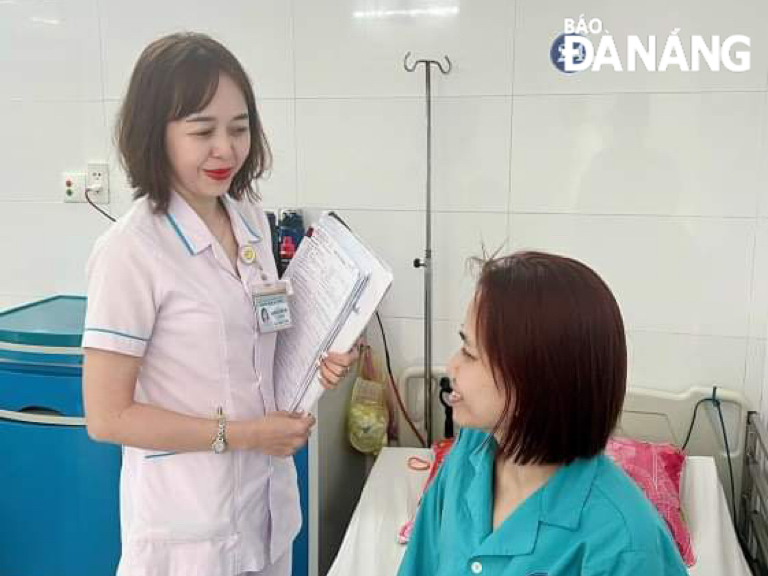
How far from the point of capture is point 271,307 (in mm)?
1374

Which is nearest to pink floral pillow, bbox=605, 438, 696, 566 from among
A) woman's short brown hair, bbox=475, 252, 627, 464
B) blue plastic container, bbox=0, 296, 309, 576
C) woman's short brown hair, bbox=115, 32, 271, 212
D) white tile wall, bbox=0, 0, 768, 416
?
white tile wall, bbox=0, 0, 768, 416

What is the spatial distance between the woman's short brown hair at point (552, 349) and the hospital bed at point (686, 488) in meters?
0.92

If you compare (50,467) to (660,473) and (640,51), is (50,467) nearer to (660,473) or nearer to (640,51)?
(660,473)

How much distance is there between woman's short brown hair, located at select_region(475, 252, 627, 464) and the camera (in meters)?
1.01

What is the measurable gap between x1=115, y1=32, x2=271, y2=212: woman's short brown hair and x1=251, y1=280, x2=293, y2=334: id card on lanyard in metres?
0.21

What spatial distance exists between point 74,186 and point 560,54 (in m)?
1.58

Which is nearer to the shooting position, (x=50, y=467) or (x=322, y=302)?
(x=322, y=302)

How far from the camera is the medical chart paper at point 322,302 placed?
1.33 m

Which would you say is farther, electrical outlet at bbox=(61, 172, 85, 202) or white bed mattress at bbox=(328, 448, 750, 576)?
electrical outlet at bbox=(61, 172, 85, 202)

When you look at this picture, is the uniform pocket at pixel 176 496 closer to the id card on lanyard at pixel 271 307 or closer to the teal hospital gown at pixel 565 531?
the id card on lanyard at pixel 271 307

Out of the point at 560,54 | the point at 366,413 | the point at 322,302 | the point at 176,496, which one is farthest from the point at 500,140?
the point at 176,496

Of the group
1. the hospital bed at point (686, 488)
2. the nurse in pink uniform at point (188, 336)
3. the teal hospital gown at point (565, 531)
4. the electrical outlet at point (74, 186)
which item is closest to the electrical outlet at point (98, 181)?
the electrical outlet at point (74, 186)

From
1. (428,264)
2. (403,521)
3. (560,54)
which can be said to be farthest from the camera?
(428,264)

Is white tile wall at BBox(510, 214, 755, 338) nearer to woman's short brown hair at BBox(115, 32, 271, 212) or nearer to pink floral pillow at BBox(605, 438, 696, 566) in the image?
pink floral pillow at BBox(605, 438, 696, 566)
